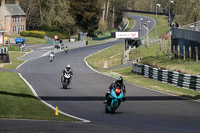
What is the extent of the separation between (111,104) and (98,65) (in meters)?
41.5

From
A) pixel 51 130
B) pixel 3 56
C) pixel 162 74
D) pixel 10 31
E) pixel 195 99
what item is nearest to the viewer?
pixel 51 130

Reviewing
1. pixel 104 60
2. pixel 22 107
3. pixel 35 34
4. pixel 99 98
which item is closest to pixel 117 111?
pixel 22 107

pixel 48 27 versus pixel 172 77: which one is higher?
pixel 48 27

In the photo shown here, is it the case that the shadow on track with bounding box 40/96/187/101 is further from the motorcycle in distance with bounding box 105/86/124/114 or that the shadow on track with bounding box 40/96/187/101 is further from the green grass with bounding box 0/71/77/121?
the motorcycle in distance with bounding box 105/86/124/114

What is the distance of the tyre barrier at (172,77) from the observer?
30.8 metres

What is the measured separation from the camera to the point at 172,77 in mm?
34562

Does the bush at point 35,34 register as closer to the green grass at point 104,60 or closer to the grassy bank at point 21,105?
the green grass at point 104,60

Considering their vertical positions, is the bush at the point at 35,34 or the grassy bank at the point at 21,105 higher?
the bush at the point at 35,34

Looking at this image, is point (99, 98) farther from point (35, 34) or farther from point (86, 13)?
point (86, 13)

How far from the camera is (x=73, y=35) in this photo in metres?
118

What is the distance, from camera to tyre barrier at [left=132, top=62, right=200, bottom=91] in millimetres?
30797

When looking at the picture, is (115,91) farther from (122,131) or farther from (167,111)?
(122,131)

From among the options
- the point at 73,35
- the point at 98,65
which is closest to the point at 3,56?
the point at 98,65

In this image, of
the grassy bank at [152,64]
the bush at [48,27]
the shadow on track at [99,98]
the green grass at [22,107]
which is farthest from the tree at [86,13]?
the shadow on track at [99,98]
